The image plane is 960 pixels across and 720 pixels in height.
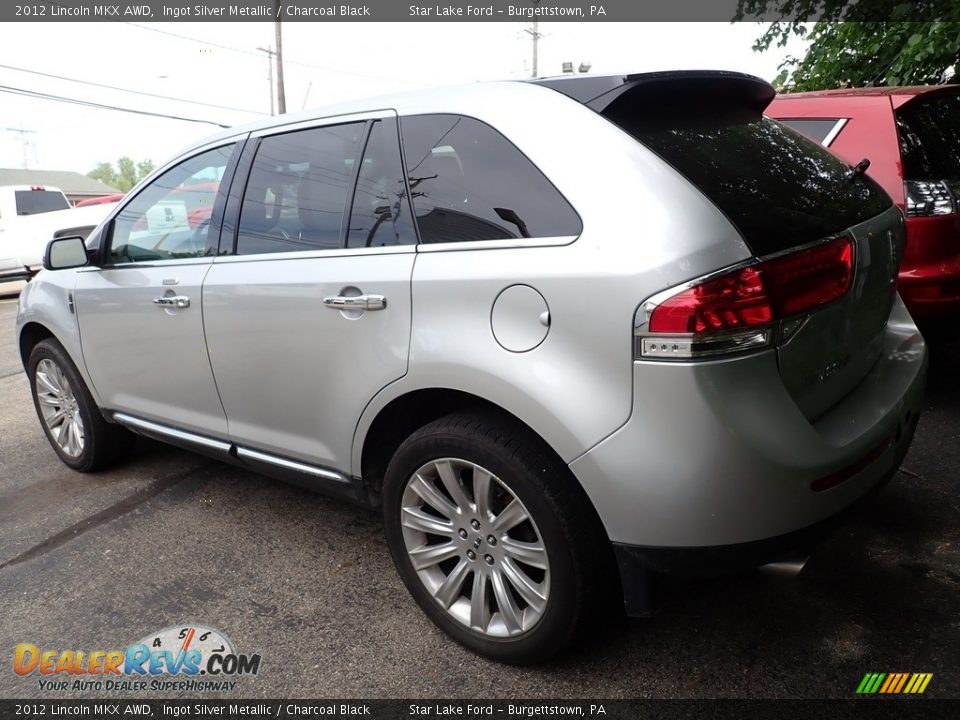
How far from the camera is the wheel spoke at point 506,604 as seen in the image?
223cm

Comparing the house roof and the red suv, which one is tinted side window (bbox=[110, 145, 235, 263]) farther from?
the house roof

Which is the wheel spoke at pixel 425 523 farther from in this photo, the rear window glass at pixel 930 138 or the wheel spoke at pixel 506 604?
the rear window glass at pixel 930 138

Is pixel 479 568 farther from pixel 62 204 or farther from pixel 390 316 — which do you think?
pixel 62 204

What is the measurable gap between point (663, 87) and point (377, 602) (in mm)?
1968

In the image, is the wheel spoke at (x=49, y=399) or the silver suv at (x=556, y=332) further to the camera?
the wheel spoke at (x=49, y=399)

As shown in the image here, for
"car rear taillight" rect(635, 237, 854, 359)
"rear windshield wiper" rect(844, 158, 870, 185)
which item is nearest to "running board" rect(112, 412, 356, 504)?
"car rear taillight" rect(635, 237, 854, 359)

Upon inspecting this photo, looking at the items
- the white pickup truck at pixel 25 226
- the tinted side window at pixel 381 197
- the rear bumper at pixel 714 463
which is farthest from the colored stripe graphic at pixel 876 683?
the white pickup truck at pixel 25 226

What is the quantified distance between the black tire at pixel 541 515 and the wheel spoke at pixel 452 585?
96 mm

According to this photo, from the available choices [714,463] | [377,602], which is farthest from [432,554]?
[714,463]

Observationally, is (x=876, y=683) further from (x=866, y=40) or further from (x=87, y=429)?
(x=866, y=40)

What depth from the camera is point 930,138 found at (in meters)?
3.92

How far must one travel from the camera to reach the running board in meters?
2.68

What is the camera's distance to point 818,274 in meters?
1.98

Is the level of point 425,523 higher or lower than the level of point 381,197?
lower
